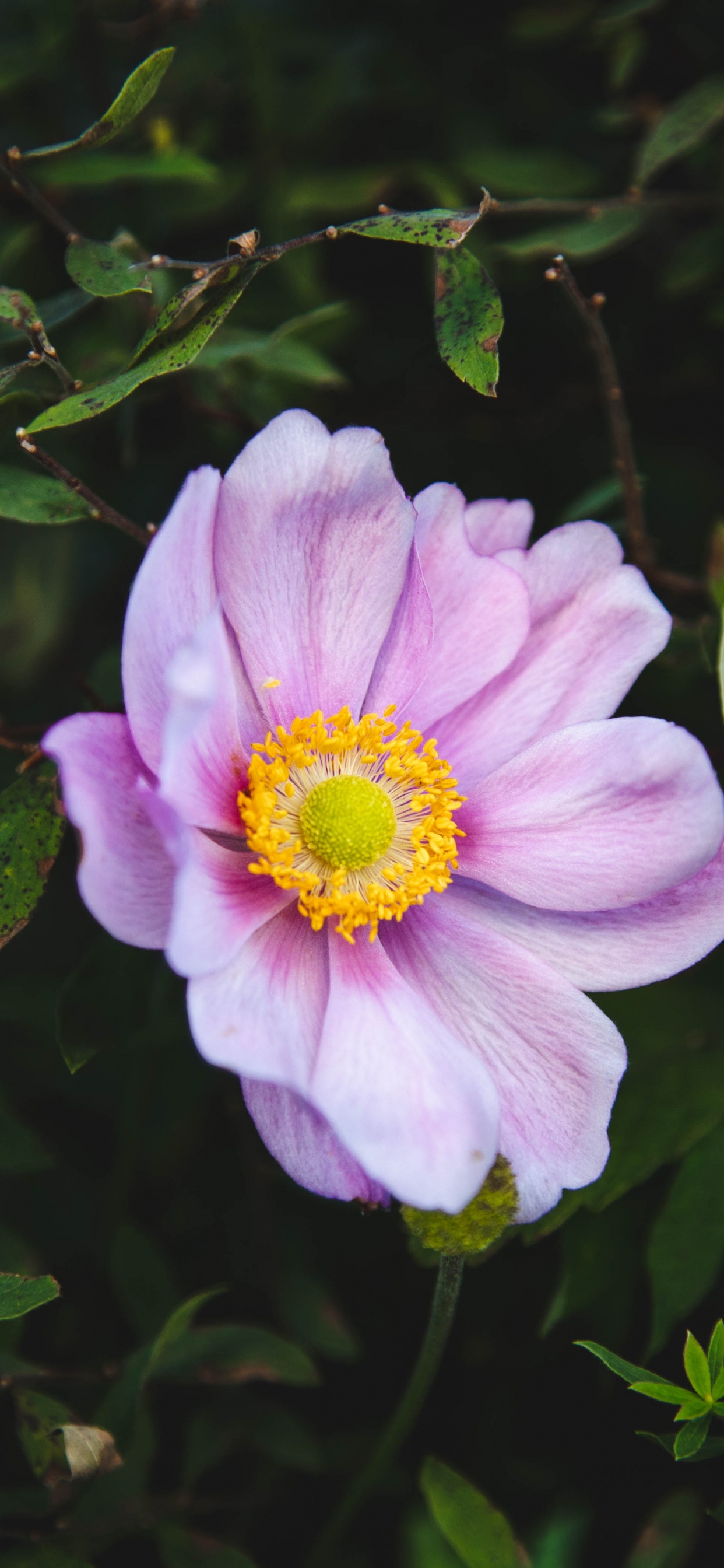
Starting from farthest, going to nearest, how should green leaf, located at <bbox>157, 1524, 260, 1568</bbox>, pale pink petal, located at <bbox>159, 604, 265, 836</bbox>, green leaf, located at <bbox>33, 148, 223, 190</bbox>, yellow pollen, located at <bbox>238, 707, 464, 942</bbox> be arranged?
green leaf, located at <bbox>33, 148, 223, 190</bbox>
green leaf, located at <bbox>157, 1524, 260, 1568</bbox>
yellow pollen, located at <bbox>238, 707, 464, 942</bbox>
pale pink petal, located at <bbox>159, 604, 265, 836</bbox>

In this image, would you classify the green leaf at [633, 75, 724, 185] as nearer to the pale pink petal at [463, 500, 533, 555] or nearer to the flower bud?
the pale pink petal at [463, 500, 533, 555]

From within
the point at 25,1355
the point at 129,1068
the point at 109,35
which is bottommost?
the point at 25,1355

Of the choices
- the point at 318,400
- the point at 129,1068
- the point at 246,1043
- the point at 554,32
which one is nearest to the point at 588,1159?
the point at 246,1043

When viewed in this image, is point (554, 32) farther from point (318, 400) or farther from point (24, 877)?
point (24, 877)

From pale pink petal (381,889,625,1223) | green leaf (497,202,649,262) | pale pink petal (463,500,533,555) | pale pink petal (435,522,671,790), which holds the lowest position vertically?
pale pink petal (381,889,625,1223)

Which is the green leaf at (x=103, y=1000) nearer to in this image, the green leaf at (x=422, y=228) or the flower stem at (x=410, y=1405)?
the flower stem at (x=410, y=1405)

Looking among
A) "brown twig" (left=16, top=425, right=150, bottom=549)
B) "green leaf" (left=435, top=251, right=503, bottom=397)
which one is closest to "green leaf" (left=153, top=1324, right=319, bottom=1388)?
"brown twig" (left=16, top=425, right=150, bottom=549)

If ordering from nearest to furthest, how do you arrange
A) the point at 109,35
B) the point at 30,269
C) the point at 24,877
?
the point at 24,877 < the point at 30,269 < the point at 109,35
